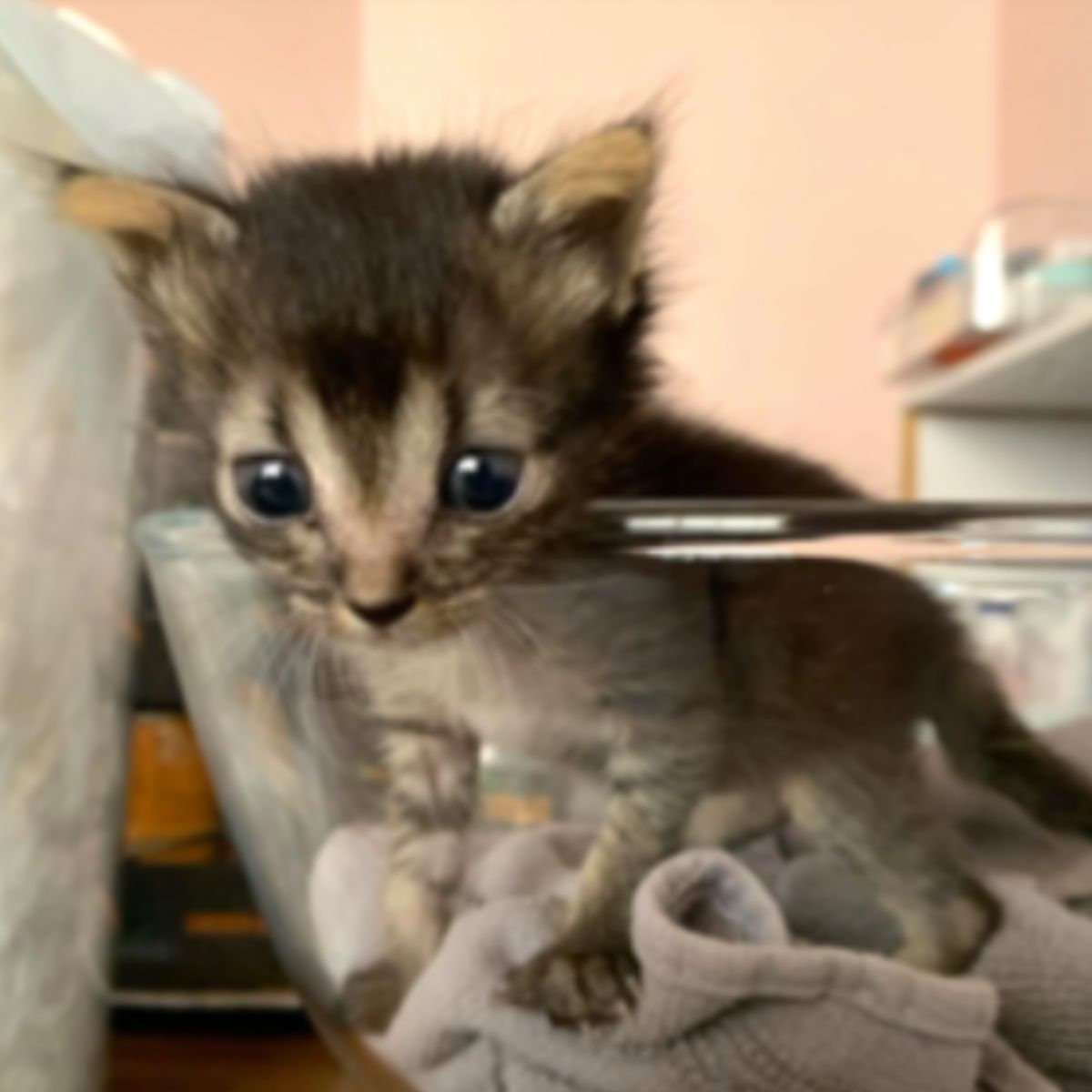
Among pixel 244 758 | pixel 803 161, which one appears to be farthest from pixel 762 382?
pixel 244 758

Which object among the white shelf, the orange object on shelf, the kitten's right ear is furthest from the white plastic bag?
the white shelf

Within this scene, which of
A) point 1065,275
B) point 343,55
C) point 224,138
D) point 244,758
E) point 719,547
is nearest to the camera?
point 719,547

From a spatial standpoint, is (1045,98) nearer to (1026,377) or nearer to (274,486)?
(1026,377)

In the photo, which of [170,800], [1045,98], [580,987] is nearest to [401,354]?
[580,987]

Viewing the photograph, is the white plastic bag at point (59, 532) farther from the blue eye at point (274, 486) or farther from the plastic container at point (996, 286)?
the plastic container at point (996, 286)

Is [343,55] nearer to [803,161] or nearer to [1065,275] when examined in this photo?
[803,161]

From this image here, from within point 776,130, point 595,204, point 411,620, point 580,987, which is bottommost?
point 580,987
